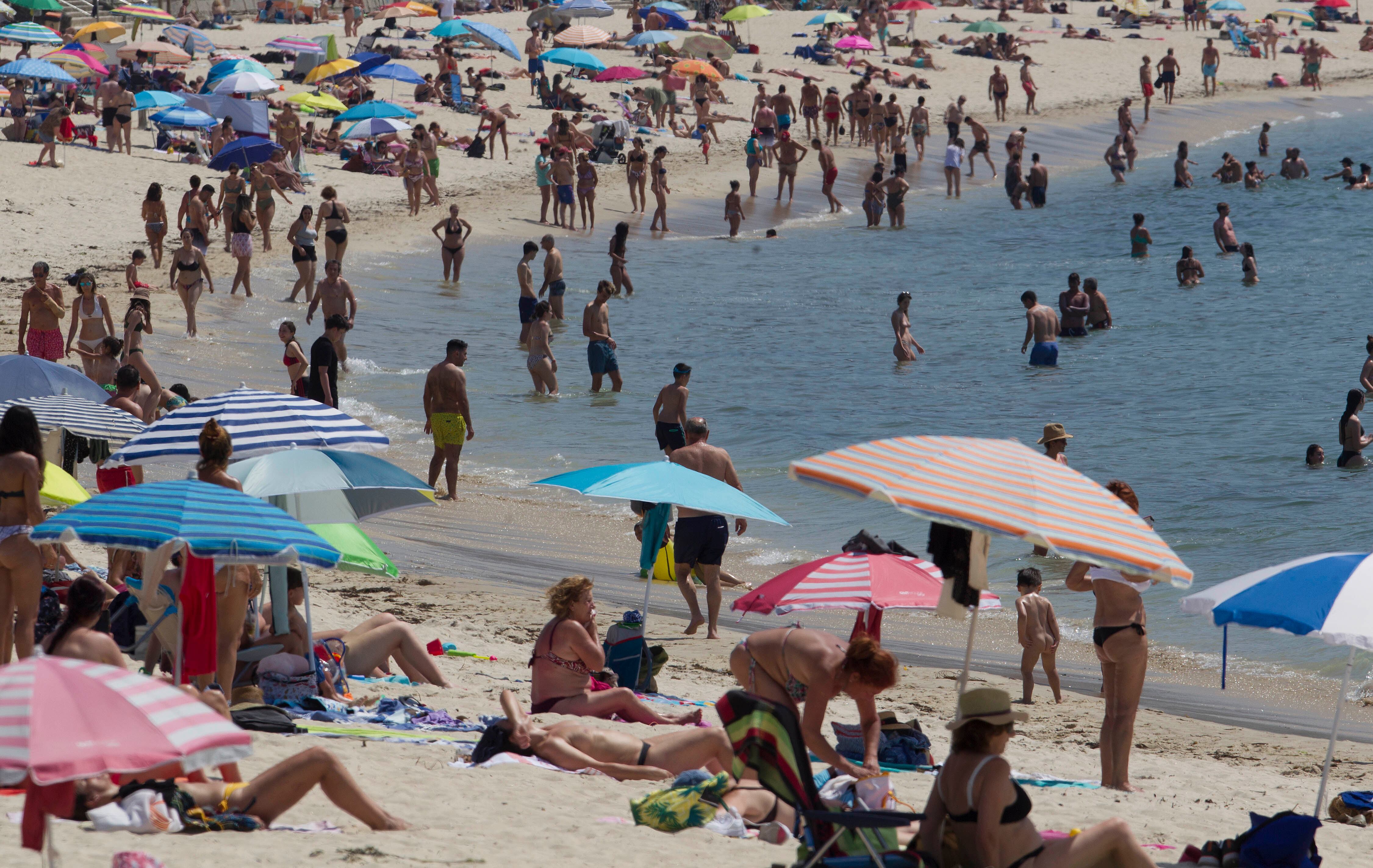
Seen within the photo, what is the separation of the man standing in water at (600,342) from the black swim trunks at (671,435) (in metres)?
3.19

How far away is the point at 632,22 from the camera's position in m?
40.7

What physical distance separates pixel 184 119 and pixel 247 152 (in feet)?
10.3

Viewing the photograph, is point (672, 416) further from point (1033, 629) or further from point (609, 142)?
point (609, 142)

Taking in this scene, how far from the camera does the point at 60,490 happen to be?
7.13 m

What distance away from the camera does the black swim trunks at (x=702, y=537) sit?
9.07 metres

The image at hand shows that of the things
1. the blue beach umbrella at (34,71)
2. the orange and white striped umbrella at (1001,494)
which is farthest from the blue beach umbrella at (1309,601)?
the blue beach umbrella at (34,71)

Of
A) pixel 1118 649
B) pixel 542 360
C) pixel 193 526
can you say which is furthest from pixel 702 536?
pixel 542 360

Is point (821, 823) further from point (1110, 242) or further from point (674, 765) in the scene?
point (1110, 242)

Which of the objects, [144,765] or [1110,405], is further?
[1110,405]

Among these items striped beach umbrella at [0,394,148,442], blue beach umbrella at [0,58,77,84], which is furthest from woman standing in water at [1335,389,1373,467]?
blue beach umbrella at [0,58,77,84]

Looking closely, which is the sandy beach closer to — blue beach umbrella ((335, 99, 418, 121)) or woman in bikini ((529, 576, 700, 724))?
woman in bikini ((529, 576, 700, 724))

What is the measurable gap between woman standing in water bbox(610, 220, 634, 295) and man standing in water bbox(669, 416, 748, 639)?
1053cm

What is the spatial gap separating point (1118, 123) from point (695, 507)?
3146cm

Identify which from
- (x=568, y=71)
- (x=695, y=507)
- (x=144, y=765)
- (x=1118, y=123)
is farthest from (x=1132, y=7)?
(x=144, y=765)
